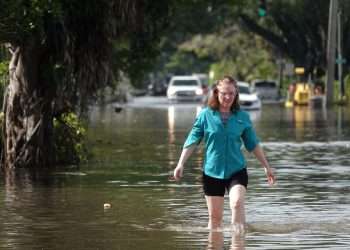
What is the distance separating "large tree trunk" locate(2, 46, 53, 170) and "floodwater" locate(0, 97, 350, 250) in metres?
0.70

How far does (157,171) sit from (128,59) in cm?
777

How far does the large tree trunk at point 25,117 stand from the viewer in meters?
22.5

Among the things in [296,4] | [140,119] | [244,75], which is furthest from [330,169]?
[244,75]

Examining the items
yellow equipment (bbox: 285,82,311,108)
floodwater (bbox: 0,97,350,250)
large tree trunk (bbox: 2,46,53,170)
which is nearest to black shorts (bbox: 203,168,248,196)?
floodwater (bbox: 0,97,350,250)

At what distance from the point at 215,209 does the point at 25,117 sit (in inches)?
387

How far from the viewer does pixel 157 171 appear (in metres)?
22.6

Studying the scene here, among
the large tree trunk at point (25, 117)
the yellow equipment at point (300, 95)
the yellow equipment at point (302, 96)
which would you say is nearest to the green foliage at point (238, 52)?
the yellow equipment at point (300, 95)

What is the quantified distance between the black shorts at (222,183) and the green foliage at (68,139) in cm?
1050

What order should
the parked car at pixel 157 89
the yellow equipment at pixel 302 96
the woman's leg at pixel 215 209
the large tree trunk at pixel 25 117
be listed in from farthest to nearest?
the parked car at pixel 157 89
the yellow equipment at pixel 302 96
the large tree trunk at pixel 25 117
the woman's leg at pixel 215 209

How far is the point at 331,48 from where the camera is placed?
6297 cm

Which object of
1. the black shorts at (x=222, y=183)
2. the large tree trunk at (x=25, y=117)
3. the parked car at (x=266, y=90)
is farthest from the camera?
the parked car at (x=266, y=90)

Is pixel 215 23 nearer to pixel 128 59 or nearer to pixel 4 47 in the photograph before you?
pixel 128 59

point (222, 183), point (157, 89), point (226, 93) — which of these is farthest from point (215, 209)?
point (157, 89)

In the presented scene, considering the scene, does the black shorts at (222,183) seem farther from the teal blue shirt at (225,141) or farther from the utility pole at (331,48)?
the utility pole at (331,48)
